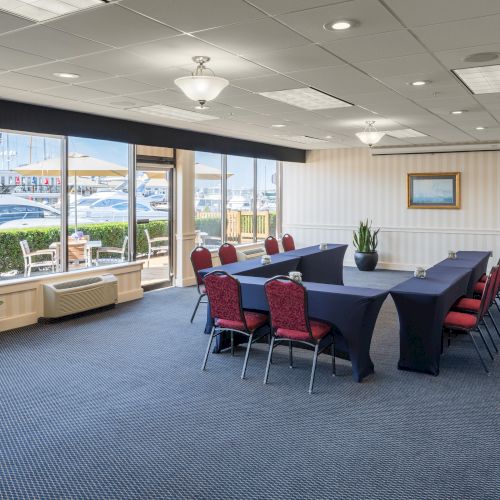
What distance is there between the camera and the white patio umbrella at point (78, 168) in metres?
7.00

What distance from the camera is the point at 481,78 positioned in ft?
16.3

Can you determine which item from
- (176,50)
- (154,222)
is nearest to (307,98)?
(176,50)

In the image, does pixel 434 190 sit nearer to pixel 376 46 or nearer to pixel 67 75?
pixel 376 46

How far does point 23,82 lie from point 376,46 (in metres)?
Answer: 3.28

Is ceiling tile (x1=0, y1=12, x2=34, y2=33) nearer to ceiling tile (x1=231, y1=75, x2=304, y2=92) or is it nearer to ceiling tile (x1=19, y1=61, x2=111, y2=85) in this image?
ceiling tile (x1=19, y1=61, x2=111, y2=85)

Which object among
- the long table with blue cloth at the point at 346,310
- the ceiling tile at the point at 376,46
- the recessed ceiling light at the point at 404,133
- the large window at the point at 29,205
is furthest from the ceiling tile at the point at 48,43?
the recessed ceiling light at the point at 404,133

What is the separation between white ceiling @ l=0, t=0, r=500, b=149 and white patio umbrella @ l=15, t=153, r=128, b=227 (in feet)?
3.10

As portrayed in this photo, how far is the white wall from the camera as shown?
10.8 meters

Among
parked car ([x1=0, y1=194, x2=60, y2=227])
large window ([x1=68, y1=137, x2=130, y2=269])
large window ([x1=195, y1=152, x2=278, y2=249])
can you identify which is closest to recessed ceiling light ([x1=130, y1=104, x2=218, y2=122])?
large window ([x1=68, y1=137, x2=130, y2=269])

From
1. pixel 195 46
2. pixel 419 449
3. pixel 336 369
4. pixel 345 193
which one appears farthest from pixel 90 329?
pixel 345 193

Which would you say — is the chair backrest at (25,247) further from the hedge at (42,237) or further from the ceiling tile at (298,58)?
the ceiling tile at (298,58)

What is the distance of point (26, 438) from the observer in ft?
11.9

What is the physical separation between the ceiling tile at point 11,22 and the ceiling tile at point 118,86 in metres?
1.51

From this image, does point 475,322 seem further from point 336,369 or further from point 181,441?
point 181,441
